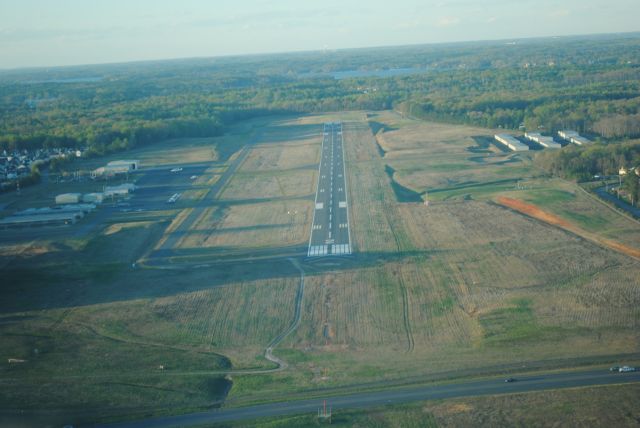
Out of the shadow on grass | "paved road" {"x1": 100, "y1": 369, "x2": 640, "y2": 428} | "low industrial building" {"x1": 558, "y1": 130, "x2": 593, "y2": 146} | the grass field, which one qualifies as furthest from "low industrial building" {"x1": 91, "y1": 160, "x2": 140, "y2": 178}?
"low industrial building" {"x1": 558, "y1": 130, "x2": 593, "y2": 146}

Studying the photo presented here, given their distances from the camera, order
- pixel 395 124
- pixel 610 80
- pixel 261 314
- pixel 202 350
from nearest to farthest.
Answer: pixel 202 350, pixel 261 314, pixel 395 124, pixel 610 80

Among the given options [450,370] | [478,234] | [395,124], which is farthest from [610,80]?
[450,370]

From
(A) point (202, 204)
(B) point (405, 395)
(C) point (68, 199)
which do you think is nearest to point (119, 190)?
(C) point (68, 199)

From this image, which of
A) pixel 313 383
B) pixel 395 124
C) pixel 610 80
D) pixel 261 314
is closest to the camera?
pixel 313 383

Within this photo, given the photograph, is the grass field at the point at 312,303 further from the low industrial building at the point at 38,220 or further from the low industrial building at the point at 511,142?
the low industrial building at the point at 511,142

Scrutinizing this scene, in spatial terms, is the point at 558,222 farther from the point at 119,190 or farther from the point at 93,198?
the point at 93,198

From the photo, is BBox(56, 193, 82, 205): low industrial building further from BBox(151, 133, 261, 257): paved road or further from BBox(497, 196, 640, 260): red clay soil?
BBox(497, 196, 640, 260): red clay soil

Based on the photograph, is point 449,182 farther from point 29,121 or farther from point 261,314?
point 29,121
